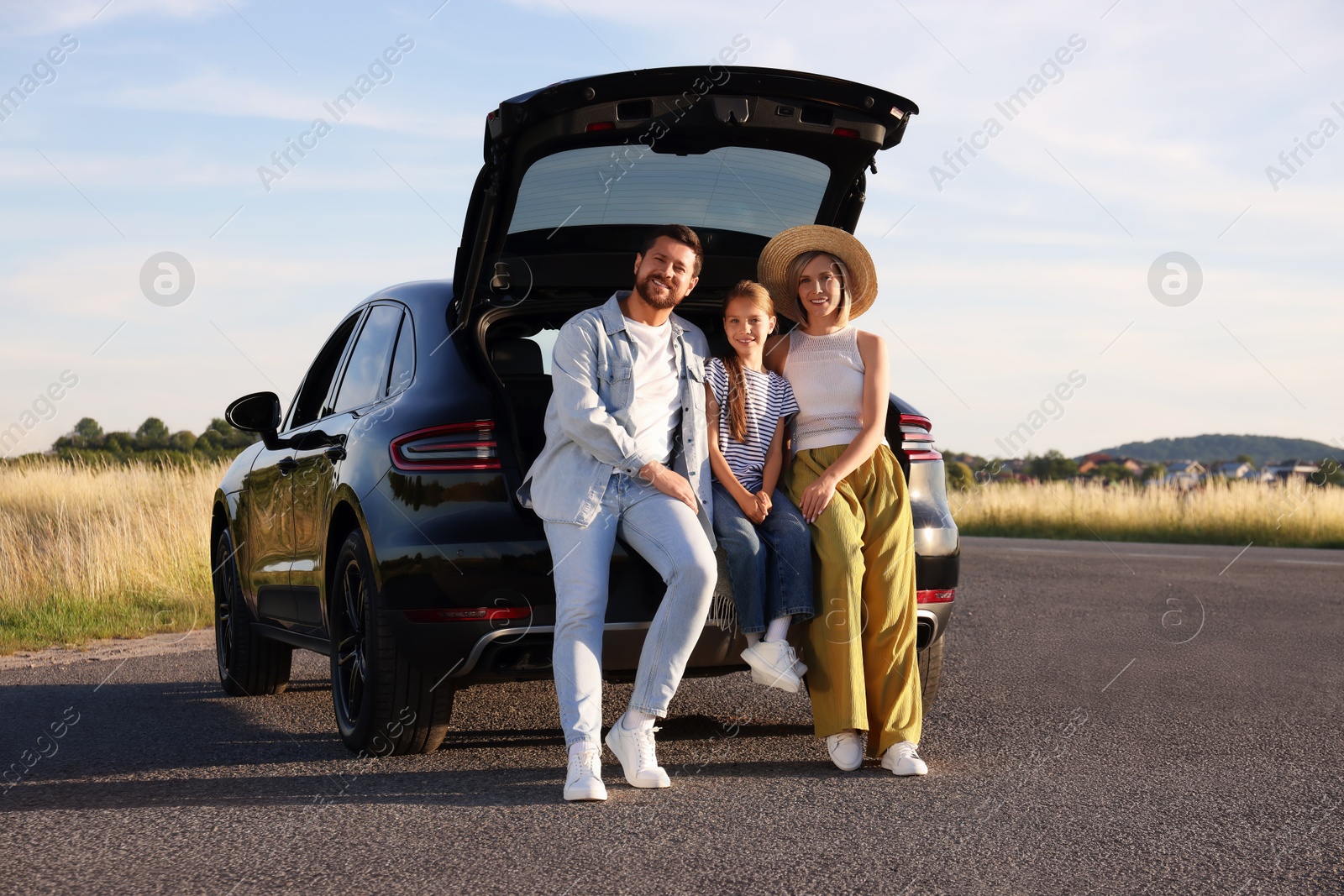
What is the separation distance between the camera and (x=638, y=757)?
4.57 metres

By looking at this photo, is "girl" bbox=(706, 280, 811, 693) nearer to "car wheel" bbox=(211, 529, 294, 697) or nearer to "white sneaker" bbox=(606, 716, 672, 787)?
→ "white sneaker" bbox=(606, 716, 672, 787)

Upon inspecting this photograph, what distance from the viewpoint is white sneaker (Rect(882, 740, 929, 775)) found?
15.6 ft

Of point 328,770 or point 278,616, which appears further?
point 278,616

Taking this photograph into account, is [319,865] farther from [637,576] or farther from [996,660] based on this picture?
[996,660]

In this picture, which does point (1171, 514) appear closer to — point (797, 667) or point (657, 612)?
point (797, 667)

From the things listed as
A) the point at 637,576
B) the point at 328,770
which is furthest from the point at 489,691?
the point at 637,576

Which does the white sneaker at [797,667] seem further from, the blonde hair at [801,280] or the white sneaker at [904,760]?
the blonde hair at [801,280]

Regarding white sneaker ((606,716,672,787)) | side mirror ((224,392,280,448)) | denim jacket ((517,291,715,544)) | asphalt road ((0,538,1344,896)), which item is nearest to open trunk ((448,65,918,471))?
denim jacket ((517,291,715,544))

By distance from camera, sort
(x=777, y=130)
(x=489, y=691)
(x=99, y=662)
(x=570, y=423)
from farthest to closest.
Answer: (x=99, y=662) → (x=489, y=691) → (x=777, y=130) → (x=570, y=423)

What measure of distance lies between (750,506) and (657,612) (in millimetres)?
560

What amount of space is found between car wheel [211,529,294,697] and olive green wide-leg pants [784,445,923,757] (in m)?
3.30

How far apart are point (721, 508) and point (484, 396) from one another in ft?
3.09

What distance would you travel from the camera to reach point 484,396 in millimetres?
4840

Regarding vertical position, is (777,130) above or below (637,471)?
above
